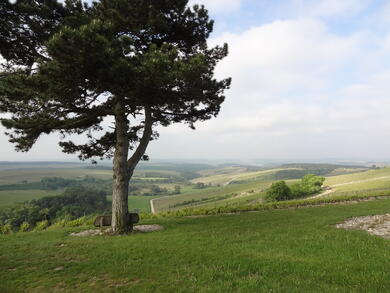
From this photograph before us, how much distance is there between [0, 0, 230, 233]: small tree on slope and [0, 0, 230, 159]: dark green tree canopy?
1.4 inches

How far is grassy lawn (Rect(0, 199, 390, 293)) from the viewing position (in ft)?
16.8

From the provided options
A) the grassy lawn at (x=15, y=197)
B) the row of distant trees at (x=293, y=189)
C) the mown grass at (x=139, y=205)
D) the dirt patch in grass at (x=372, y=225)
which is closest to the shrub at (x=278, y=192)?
the row of distant trees at (x=293, y=189)

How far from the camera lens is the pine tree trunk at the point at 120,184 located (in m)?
11.7

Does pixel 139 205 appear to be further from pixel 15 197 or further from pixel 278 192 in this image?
pixel 278 192

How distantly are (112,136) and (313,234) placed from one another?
10994 millimetres

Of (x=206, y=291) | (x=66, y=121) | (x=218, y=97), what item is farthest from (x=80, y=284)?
(x=218, y=97)

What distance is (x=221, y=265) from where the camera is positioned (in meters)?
6.23

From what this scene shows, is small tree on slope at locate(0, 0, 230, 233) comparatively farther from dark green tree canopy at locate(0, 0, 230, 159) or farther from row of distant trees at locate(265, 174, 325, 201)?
row of distant trees at locate(265, 174, 325, 201)

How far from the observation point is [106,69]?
28.2 ft

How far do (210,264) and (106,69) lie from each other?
694 centimetres

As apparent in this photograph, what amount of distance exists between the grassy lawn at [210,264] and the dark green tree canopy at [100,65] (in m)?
5.74

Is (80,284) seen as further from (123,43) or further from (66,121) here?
(66,121)

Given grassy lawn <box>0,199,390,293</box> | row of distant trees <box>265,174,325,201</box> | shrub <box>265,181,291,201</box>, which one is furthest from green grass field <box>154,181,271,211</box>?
grassy lawn <box>0,199,390,293</box>

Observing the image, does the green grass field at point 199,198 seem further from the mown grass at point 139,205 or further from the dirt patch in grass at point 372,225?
the dirt patch in grass at point 372,225
